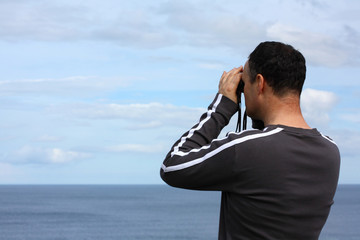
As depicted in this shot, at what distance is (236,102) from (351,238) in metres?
77.9

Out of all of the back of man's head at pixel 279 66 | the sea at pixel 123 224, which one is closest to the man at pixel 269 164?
the back of man's head at pixel 279 66

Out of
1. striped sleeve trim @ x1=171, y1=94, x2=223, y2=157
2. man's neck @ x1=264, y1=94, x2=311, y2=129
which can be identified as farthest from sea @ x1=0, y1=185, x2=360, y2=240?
man's neck @ x1=264, y1=94, x2=311, y2=129

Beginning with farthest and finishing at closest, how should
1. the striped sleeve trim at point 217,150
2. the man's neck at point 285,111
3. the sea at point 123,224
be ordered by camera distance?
the sea at point 123,224
the man's neck at point 285,111
the striped sleeve trim at point 217,150

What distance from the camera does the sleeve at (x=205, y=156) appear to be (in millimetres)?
2012

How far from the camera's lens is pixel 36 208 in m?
124

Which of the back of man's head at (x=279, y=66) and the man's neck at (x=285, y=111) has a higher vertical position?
the back of man's head at (x=279, y=66)

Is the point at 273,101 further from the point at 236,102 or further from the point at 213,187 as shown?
the point at 213,187

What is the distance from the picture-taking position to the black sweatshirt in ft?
6.59

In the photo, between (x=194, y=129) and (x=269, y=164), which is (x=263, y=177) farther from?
(x=194, y=129)

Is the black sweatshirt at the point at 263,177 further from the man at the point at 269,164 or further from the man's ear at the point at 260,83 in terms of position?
the man's ear at the point at 260,83

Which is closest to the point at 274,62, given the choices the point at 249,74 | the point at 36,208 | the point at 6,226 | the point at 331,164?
the point at 249,74

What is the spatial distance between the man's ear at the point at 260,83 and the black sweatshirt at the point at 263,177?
154 mm

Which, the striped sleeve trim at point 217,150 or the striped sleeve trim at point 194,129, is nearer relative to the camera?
the striped sleeve trim at point 217,150

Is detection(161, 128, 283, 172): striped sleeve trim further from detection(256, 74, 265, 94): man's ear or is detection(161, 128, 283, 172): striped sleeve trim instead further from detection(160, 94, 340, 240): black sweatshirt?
detection(256, 74, 265, 94): man's ear
